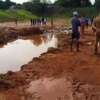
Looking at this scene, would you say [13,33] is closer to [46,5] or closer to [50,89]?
[50,89]

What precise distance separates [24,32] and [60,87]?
1063 inches

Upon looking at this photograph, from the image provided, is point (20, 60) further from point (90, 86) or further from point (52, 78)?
point (90, 86)

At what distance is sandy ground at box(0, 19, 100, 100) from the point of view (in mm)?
9648

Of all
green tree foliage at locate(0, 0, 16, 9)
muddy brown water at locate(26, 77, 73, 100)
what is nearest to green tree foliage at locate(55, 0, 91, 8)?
green tree foliage at locate(0, 0, 16, 9)

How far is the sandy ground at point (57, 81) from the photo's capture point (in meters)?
9.65

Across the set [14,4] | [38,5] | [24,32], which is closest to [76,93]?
[24,32]

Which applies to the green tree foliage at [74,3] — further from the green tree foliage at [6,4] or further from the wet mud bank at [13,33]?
the wet mud bank at [13,33]

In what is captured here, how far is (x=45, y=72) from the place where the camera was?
1281 centimetres

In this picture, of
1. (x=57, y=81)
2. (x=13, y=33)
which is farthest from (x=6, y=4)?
Answer: (x=57, y=81)

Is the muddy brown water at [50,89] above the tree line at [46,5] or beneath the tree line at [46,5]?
beneath

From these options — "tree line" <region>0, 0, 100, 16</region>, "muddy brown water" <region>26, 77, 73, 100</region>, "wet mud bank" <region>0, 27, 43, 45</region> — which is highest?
"tree line" <region>0, 0, 100, 16</region>

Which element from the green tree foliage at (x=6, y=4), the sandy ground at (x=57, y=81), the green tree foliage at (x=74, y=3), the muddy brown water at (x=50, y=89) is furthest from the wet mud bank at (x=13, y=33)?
the green tree foliage at (x=6, y=4)

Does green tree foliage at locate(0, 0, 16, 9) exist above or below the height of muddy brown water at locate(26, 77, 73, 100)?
above

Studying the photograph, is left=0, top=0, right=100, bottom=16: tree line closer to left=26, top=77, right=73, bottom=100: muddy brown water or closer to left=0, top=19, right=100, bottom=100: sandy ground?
left=0, top=19, right=100, bottom=100: sandy ground
